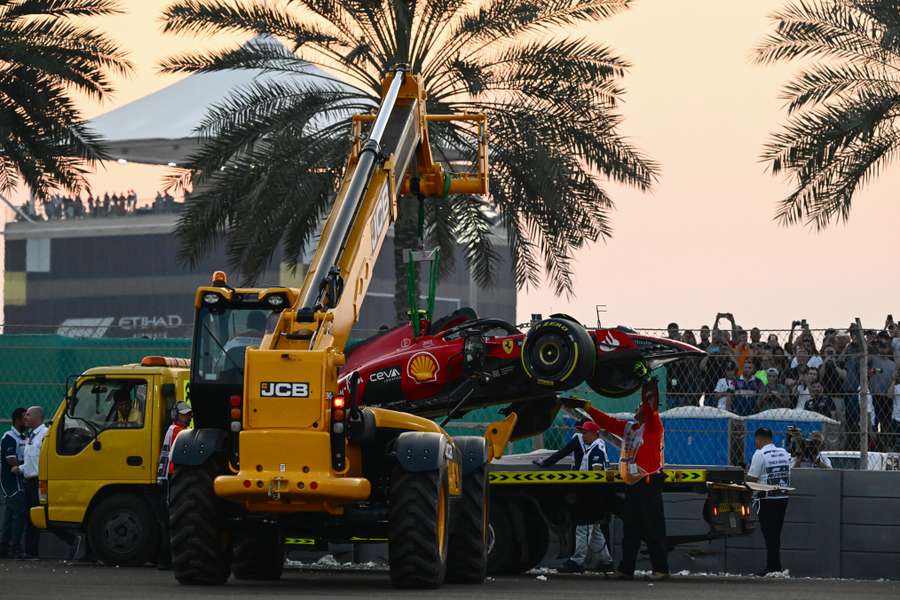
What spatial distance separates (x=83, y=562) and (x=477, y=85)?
865 centimetres

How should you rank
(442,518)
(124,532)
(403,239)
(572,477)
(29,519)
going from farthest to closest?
(403,239) < (29,519) < (124,532) < (572,477) < (442,518)

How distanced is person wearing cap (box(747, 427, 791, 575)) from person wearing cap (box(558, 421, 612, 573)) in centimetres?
160

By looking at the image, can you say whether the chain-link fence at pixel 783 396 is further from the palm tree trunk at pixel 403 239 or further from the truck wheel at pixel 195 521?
the palm tree trunk at pixel 403 239

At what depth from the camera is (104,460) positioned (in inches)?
754

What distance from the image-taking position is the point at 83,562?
19.9 metres

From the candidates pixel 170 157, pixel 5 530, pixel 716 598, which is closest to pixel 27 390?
pixel 5 530

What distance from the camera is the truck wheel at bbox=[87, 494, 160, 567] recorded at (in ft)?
61.7

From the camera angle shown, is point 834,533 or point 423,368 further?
point 834,533

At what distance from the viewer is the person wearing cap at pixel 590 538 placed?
18.5 meters

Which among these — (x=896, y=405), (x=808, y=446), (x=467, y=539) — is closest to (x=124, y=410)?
(x=467, y=539)

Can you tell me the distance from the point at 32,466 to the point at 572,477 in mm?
6826

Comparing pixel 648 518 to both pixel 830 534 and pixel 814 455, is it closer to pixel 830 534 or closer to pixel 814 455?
pixel 830 534

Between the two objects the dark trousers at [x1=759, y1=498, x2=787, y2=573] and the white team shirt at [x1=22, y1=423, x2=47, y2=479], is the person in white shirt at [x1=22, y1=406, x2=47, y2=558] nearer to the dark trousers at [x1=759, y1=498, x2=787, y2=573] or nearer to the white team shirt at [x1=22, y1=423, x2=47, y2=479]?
the white team shirt at [x1=22, y1=423, x2=47, y2=479]

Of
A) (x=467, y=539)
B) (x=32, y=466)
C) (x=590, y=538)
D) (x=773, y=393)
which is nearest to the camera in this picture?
(x=467, y=539)
